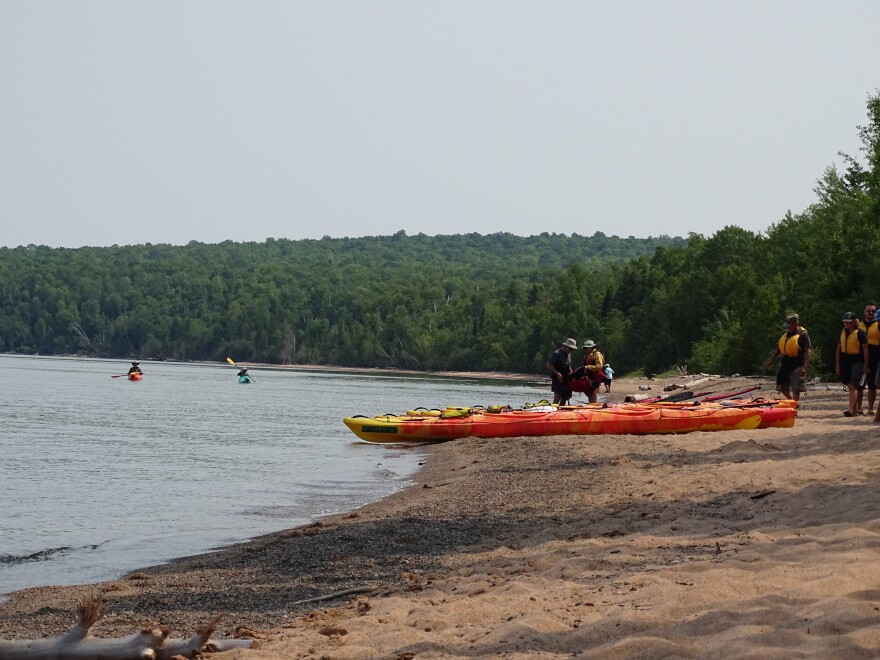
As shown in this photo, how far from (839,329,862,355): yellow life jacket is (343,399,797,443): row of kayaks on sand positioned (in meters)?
1.83

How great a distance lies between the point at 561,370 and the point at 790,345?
16.1ft

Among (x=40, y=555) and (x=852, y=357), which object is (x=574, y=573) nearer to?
(x=40, y=555)

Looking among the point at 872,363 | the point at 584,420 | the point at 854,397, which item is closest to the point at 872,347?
the point at 872,363

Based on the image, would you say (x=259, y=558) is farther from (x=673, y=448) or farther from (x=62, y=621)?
(x=673, y=448)

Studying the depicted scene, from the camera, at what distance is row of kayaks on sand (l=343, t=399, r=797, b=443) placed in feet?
65.2

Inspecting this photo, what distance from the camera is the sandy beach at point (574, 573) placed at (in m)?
5.84

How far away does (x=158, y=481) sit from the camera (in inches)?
758

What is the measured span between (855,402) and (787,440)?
300 centimetres

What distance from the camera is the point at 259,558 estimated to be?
1075cm

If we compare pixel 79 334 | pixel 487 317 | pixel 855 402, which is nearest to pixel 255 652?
pixel 855 402

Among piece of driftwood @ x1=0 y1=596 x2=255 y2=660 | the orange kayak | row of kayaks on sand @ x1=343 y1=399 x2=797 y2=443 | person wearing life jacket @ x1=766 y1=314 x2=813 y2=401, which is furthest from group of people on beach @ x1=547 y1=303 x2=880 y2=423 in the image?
piece of driftwood @ x1=0 y1=596 x2=255 y2=660

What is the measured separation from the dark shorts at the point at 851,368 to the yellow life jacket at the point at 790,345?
6.50 ft

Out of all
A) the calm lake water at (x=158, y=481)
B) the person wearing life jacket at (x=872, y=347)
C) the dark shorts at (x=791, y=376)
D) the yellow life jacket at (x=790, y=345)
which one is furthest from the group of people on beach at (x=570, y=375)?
the person wearing life jacket at (x=872, y=347)

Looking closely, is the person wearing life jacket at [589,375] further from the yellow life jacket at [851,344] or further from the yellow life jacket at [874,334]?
the yellow life jacket at [874,334]
